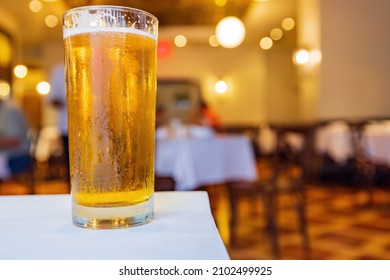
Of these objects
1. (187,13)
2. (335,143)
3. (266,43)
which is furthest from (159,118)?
(266,43)

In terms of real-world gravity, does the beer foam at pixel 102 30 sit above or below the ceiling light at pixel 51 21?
below

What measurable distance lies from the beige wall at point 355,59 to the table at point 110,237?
598 cm

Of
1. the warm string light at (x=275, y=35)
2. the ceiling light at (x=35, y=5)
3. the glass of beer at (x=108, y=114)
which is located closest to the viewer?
the glass of beer at (x=108, y=114)

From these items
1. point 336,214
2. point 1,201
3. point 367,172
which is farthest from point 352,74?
point 1,201

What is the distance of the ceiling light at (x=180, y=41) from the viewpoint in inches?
379

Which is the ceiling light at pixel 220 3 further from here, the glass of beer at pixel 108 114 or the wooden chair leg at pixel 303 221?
the glass of beer at pixel 108 114

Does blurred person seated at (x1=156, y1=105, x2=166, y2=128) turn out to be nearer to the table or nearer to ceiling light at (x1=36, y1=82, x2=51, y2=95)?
the table

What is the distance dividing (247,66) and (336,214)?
7.43m

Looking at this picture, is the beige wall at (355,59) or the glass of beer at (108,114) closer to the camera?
the glass of beer at (108,114)

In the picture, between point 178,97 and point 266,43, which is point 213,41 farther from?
point 178,97

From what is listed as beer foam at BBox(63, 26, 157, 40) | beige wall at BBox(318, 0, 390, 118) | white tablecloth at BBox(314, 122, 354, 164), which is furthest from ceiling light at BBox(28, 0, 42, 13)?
beer foam at BBox(63, 26, 157, 40)

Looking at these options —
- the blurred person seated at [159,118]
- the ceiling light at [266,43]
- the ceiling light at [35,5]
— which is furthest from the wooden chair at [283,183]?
the ceiling light at [266,43]
